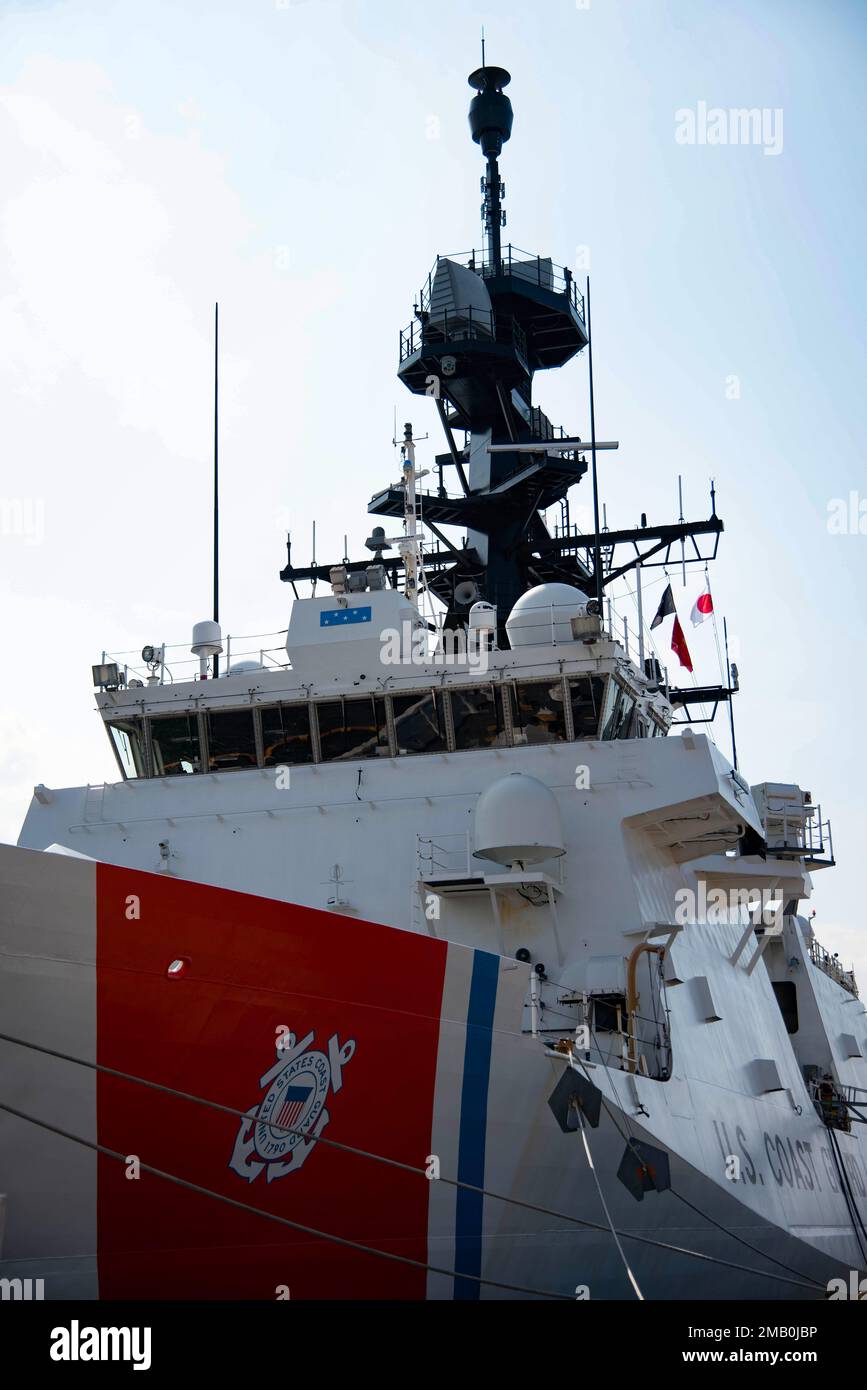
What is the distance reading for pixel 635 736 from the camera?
1534 centimetres

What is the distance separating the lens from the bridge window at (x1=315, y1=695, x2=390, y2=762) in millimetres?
14367

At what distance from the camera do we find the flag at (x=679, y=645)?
20016 mm

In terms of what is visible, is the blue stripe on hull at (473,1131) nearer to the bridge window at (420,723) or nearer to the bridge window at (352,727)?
the bridge window at (420,723)

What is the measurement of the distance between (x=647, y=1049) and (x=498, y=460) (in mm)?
11465

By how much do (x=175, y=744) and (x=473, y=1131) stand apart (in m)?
6.58

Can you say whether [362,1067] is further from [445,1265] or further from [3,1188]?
[3,1188]

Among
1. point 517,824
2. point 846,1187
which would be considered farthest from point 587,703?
point 846,1187

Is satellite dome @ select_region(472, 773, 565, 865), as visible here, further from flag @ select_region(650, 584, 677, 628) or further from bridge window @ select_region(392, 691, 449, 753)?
flag @ select_region(650, 584, 677, 628)

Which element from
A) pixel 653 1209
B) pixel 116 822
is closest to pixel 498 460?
pixel 116 822

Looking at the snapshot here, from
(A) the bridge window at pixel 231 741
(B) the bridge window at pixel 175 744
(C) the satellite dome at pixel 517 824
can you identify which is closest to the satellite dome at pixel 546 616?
(C) the satellite dome at pixel 517 824

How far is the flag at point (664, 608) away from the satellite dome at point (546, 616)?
18.8 ft

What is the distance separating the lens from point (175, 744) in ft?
49.0
